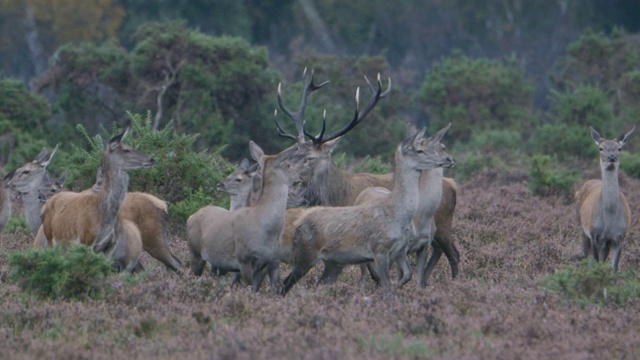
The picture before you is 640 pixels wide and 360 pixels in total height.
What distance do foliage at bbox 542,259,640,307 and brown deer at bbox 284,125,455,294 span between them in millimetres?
1500

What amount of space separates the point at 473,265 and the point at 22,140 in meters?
12.8

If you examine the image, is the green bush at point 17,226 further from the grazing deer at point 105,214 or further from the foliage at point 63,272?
the foliage at point 63,272

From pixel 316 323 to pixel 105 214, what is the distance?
3.13 metres

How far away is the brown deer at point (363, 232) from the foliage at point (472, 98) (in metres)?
21.3

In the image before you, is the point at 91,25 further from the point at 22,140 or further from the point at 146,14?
the point at 22,140

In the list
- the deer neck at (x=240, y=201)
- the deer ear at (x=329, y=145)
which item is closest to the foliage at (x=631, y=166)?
the deer ear at (x=329, y=145)

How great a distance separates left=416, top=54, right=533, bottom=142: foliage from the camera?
32.0 meters

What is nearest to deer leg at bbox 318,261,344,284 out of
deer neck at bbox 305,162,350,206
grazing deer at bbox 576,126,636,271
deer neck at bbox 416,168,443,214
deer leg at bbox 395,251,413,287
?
deer leg at bbox 395,251,413,287

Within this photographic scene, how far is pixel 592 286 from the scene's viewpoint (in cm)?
946

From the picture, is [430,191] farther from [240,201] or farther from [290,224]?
[240,201]

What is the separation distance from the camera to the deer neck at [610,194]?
40.1 feet

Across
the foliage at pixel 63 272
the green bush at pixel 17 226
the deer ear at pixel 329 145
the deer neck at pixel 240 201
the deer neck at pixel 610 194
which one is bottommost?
the green bush at pixel 17 226

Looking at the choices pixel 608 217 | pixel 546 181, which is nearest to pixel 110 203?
pixel 608 217

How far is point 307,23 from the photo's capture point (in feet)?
144
